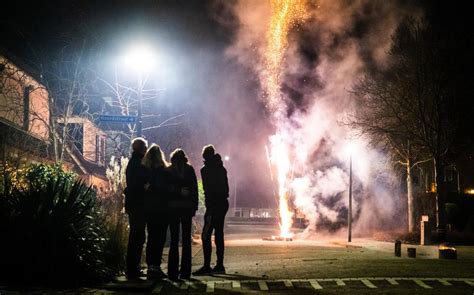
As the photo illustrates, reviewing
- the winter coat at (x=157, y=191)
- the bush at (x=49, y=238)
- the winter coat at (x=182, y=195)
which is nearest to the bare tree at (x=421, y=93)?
the winter coat at (x=182, y=195)

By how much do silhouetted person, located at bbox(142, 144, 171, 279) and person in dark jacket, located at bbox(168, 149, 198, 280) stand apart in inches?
4.6

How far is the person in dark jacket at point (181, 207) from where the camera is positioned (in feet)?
29.7

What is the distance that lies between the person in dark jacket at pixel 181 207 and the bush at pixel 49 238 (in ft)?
3.50

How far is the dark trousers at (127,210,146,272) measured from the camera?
9062 mm

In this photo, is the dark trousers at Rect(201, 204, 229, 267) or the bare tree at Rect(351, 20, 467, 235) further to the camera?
the bare tree at Rect(351, 20, 467, 235)

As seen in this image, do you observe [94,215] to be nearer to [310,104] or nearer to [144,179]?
[144,179]

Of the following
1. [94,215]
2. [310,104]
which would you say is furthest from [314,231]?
[94,215]

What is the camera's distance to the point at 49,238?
8.47 metres

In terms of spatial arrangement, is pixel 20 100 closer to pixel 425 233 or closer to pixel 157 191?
pixel 157 191

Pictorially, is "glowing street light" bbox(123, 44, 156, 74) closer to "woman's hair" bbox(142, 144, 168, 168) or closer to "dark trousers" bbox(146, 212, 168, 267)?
"woman's hair" bbox(142, 144, 168, 168)

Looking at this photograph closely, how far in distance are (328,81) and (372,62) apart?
4919 millimetres

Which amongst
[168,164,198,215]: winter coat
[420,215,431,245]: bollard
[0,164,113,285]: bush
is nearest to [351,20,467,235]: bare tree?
[420,215,431,245]: bollard

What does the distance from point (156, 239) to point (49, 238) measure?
165 centimetres

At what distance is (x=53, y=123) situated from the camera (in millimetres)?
19516
